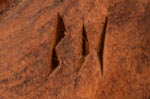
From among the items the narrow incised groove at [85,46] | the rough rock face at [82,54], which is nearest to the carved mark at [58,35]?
the rough rock face at [82,54]

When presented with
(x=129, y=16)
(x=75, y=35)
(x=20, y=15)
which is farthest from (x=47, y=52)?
(x=129, y=16)

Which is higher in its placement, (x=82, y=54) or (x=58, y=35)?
(x=58, y=35)

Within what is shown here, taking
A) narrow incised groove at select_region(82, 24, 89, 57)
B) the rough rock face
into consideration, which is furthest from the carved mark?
narrow incised groove at select_region(82, 24, 89, 57)

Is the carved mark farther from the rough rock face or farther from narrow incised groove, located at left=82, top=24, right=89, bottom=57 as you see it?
narrow incised groove, located at left=82, top=24, right=89, bottom=57

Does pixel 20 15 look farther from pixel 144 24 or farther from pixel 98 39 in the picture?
pixel 144 24

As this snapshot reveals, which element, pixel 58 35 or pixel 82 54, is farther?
pixel 58 35

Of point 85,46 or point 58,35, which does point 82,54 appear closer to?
point 85,46

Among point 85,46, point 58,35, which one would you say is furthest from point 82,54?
point 58,35

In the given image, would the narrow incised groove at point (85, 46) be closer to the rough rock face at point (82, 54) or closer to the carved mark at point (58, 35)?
the rough rock face at point (82, 54)
